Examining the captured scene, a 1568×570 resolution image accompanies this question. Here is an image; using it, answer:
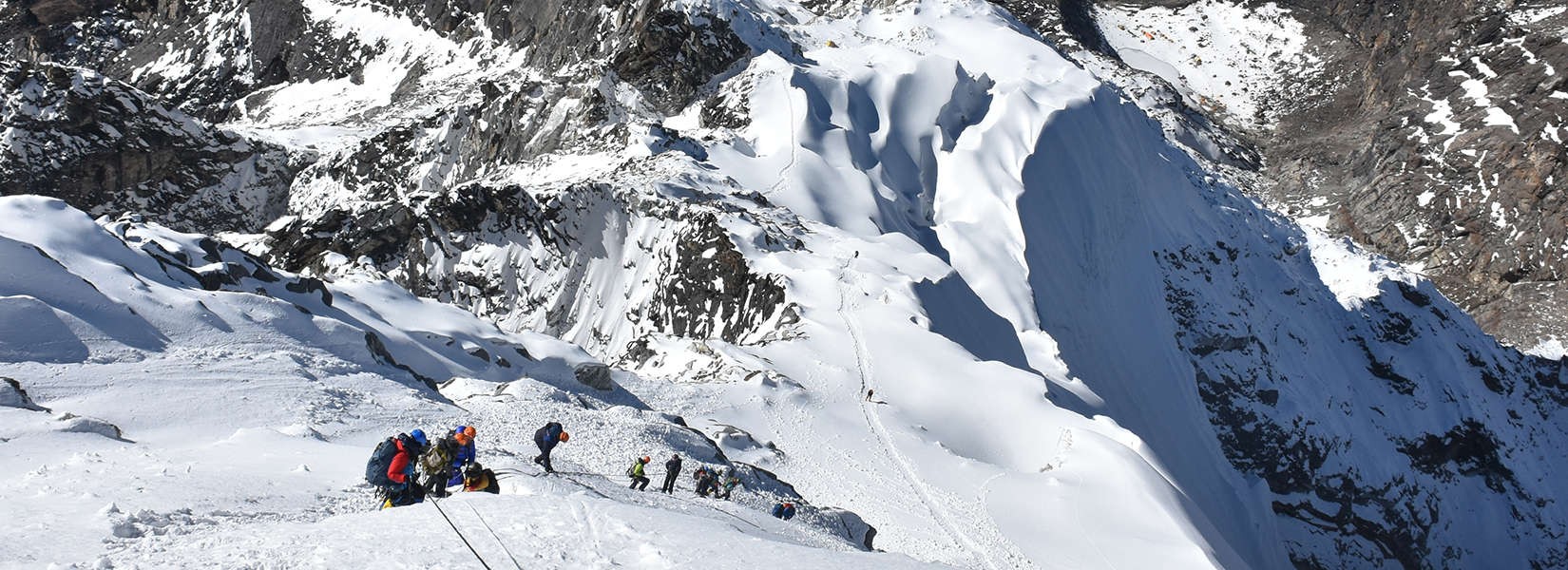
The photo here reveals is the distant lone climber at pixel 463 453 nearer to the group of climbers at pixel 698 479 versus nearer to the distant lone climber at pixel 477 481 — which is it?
the distant lone climber at pixel 477 481

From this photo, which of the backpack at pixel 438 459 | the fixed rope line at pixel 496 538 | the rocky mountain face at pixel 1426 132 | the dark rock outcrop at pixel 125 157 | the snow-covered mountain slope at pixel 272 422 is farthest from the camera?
the rocky mountain face at pixel 1426 132

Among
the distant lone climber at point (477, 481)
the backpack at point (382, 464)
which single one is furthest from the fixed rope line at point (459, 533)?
the distant lone climber at point (477, 481)

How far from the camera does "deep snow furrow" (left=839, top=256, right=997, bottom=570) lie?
91.5ft

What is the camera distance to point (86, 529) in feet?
39.0

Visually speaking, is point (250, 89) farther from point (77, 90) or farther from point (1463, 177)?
point (1463, 177)

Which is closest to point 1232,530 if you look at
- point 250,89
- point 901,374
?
point 901,374

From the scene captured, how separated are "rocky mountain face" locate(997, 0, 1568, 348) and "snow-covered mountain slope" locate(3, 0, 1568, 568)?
9903 millimetres

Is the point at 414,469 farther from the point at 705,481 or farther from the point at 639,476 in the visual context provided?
the point at 705,481

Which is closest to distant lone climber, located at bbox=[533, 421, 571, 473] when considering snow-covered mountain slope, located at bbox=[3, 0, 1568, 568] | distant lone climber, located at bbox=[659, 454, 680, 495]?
distant lone climber, located at bbox=[659, 454, 680, 495]

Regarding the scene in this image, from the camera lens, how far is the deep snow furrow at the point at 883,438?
27.9 m

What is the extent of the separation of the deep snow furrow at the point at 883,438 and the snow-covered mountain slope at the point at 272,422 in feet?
16.4

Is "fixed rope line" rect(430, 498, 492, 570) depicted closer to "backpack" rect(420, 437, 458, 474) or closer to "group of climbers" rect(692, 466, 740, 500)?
"backpack" rect(420, 437, 458, 474)

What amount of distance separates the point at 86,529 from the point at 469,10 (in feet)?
216

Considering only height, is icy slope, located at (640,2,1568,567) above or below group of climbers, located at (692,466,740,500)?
below
